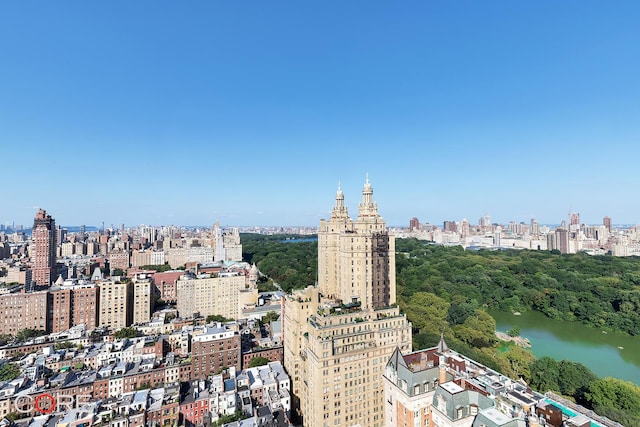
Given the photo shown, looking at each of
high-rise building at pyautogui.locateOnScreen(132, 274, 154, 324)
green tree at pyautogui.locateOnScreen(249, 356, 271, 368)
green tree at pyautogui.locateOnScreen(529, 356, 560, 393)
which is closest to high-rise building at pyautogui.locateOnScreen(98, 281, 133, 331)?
high-rise building at pyautogui.locateOnScreen(132, 274, 154, 324)

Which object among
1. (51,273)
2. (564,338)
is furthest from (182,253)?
(564,338)

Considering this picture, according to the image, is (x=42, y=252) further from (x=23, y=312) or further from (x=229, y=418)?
(x=229, y=418)

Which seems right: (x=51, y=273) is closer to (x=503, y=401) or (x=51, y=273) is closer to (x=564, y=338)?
(x=503, y=401)

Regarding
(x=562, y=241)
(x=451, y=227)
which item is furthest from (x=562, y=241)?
(x=451, y=227)

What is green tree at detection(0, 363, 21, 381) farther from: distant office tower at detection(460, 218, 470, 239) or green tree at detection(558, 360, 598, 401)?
distant office tower at detection(460, 218, 470, 239)

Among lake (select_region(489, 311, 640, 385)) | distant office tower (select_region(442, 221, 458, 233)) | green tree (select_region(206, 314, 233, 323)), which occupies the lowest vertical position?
lake (select_region(489, 311, 640, 385))

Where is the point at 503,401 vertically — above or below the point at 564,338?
above

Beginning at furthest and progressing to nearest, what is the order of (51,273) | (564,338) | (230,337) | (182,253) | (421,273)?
(182,253), (421,273), (51,273), (564,338), (230,337)
